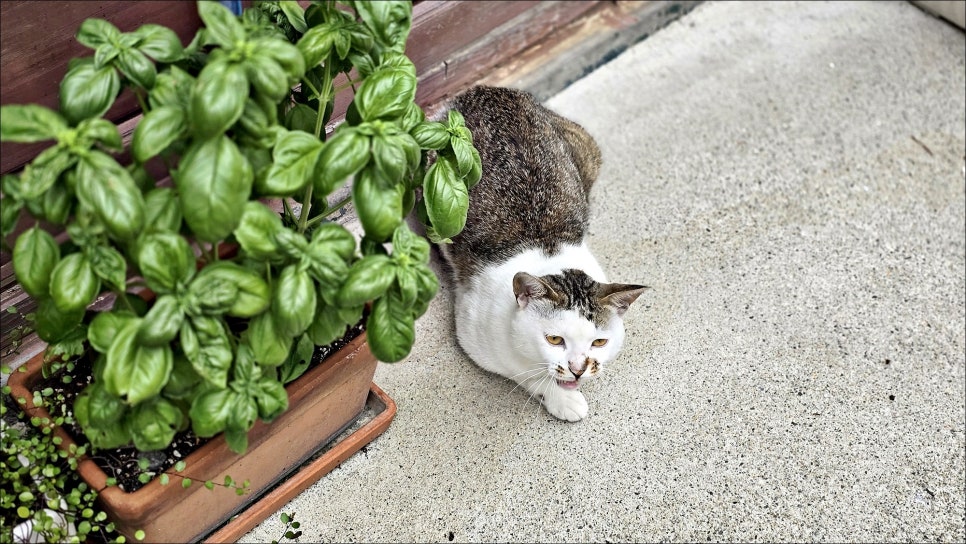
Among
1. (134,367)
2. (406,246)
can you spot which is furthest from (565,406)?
(134,367)

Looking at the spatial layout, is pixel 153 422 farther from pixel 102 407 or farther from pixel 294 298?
pixel 294 298

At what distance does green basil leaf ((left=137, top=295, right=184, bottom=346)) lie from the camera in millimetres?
1479

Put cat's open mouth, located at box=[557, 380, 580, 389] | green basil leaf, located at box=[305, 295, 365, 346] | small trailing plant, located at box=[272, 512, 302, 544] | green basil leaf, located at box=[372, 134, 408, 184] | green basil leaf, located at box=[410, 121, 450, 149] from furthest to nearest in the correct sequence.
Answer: cat's open mouth, located at box=[557, 380, 580, 389], small trailing plant, located at box=[272, 512, 302, 544], green basil leaf, located at box=[410, 121, 450, 149], green basil leaf, located at box=[305, 295, 365, 346], green basil leaf, located at box=[372, 134, 408, 184]

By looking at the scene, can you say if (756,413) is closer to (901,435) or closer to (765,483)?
(765,483)

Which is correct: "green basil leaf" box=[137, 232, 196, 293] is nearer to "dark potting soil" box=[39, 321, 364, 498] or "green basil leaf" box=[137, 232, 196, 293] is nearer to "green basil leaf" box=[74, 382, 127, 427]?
"green basil leaf" box=[74, 382, 127, 427]

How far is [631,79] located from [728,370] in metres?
1.53

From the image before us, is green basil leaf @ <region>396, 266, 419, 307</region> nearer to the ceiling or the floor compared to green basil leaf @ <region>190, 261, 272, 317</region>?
nearer to the floor

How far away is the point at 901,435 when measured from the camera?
273 cm

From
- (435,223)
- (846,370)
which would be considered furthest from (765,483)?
(435,223)

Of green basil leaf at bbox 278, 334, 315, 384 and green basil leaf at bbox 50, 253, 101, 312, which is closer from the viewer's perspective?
green basil leaf at bbox 50, 253, 101, 312

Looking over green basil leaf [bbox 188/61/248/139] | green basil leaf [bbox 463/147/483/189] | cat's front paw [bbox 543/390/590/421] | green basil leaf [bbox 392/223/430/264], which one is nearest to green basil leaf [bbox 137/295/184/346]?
green basil leaf [bbox 188/61/248/139]

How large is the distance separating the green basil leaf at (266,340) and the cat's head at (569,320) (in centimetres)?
81

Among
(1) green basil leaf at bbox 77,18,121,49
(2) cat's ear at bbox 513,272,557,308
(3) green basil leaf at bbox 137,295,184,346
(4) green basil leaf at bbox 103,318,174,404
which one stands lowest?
(2) cat's ear at bbox 513,272,557,308

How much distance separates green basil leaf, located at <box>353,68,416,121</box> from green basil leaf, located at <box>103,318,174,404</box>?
60 centimetres
